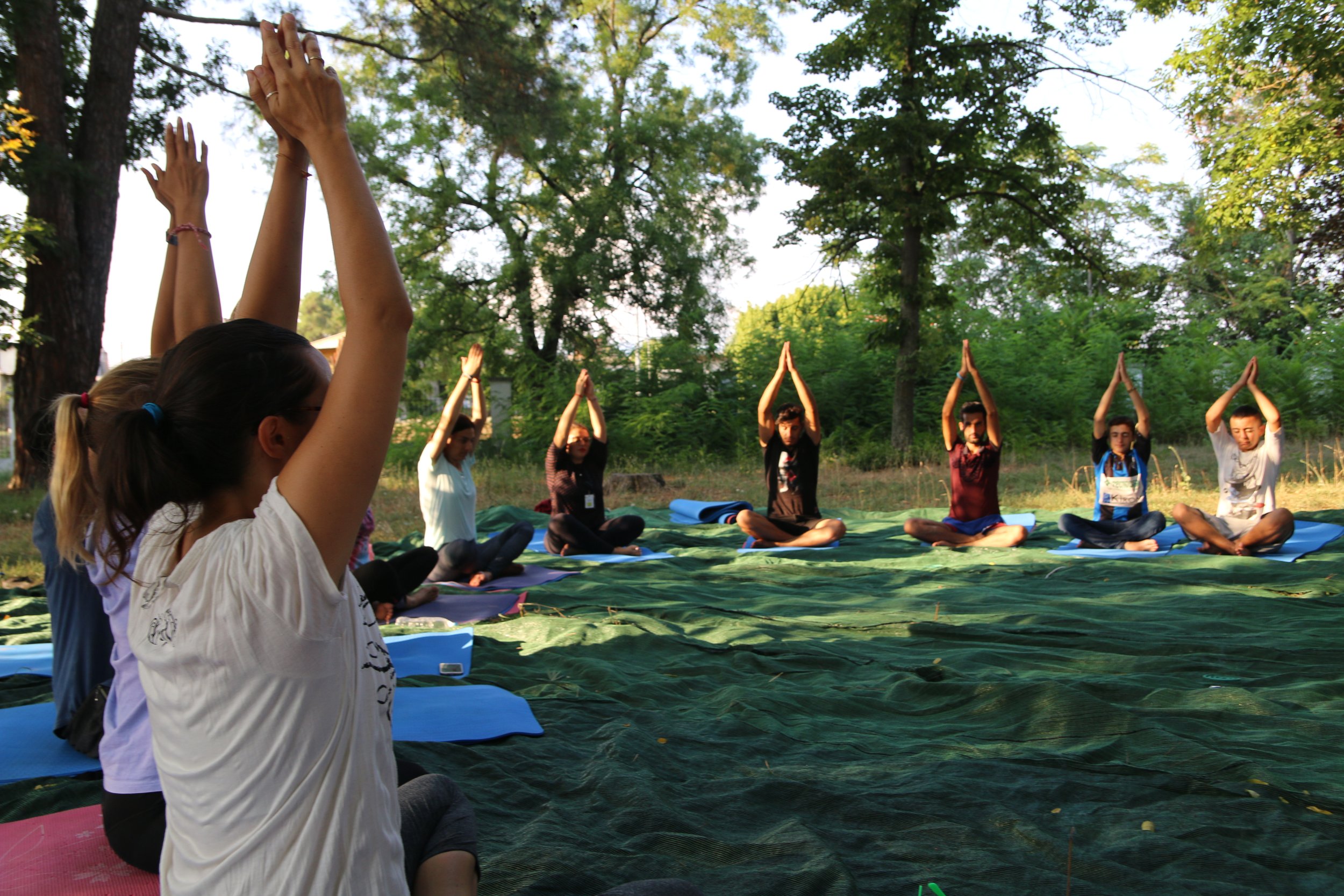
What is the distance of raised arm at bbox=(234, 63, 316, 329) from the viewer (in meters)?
1.67

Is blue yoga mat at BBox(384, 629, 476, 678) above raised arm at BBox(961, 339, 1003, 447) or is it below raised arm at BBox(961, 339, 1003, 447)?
below

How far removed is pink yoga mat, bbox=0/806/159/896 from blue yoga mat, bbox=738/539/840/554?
4.95 m

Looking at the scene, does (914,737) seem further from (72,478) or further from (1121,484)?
(1121,484)

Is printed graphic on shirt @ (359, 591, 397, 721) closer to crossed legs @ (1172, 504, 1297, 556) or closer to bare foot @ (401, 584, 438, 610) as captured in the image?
bare foot @ (401, 584, 438, 610)

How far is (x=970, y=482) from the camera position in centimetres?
721

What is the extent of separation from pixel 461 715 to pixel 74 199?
9.13m

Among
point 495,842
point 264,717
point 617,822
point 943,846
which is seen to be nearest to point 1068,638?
point 943,846

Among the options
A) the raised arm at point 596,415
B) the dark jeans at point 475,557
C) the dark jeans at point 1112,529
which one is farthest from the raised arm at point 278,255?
the dark jeans at point 1112,529

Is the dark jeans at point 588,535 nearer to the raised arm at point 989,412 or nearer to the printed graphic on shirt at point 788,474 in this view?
the printed graphic on shirt at point 788,474

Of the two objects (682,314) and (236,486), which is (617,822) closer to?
(236,486)

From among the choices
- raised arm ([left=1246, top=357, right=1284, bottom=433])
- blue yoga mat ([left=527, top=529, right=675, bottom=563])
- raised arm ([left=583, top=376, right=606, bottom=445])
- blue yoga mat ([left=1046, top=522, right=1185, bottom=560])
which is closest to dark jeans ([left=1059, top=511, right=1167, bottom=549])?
blue yoga mat ([left=1046, top=522, right=1185, bottom=560])

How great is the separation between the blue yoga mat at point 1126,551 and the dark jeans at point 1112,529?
2.6 inches

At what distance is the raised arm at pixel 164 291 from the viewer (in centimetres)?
232

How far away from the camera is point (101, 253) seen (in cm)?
982
